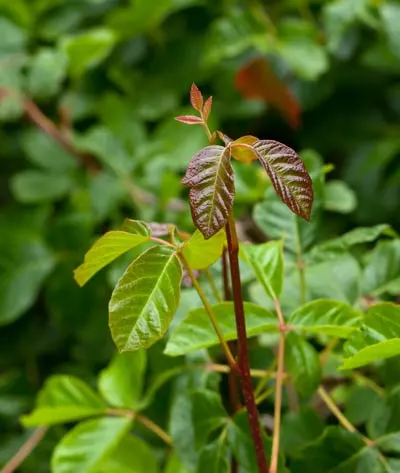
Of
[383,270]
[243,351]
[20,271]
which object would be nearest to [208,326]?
[243,351]

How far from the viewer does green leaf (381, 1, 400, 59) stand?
1.07 meters

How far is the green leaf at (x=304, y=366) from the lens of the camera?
591 mm

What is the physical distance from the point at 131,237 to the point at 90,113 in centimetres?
86

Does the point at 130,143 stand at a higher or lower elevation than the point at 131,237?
lower

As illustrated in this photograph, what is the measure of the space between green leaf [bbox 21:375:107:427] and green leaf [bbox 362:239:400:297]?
0.96ft

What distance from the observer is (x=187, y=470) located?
2.14 feet

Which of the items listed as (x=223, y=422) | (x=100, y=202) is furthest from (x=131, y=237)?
(x=100, y=202)

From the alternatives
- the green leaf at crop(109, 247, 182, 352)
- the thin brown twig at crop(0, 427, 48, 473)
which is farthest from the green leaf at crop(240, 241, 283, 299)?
the thin brown twig at crop(0, 427, 48, 473)

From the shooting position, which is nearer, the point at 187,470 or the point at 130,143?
the point at 187,470

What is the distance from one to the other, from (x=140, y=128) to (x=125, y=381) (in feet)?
1.74

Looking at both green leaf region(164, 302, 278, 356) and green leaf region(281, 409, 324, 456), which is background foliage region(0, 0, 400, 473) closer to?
green leaf region(281, 409, 324, 456)

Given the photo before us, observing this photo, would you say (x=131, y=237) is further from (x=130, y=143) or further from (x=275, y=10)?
(x=275, y=10)

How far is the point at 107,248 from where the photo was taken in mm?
476

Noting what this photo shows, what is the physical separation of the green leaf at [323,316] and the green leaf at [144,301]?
13 cm
